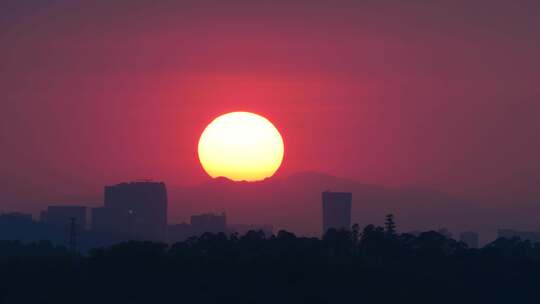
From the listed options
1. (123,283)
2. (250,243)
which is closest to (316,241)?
(250,243)

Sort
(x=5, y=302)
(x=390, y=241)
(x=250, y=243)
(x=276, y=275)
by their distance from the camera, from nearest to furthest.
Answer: (x=5, y=302)
(x=276, y=275)
(x=250, y=243)
(x=390, y=241)

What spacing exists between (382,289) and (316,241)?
2981cm

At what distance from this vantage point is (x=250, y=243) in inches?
5846

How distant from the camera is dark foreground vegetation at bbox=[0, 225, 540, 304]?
119 metres

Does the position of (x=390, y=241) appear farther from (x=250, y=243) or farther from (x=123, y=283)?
(x=123, y=283)

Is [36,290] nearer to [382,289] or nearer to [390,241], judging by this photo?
[382,289]

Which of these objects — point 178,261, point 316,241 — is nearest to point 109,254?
point 178,261

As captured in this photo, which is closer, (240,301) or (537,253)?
(240,301)

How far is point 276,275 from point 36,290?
15333 mm

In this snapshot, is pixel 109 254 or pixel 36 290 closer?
pixel 36 290

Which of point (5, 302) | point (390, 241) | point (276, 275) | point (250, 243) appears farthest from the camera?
point (390, 241)

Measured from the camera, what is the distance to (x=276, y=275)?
123438 mm

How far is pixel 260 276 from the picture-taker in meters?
123

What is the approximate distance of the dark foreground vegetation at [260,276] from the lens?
11856 centimetres
